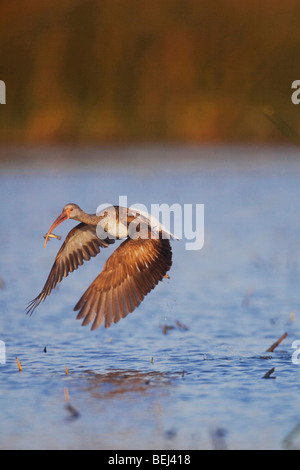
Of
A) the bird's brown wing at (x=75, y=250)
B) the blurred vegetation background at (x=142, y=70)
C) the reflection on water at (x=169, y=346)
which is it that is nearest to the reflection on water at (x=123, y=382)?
the reflection on water at (x=169, y=346)

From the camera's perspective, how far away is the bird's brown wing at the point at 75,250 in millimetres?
8625

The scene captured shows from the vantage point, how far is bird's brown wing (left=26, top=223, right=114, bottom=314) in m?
8.62

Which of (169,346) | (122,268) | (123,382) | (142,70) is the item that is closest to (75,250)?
(122,268)

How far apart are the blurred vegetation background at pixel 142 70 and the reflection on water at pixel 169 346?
6.03 m

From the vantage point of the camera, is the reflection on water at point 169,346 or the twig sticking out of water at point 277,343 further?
the twig sticking out of water at point 277,343

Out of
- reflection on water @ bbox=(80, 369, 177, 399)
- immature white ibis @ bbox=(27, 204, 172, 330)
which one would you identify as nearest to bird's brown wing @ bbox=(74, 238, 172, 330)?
immature white ibis @ bbox=(27, 204, 172, 330)

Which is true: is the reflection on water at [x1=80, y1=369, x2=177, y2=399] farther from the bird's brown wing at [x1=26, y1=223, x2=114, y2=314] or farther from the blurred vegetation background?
the blurred vegetation background

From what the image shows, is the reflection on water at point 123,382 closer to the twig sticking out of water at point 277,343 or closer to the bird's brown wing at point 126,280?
the bird's brown wing at point 126,280

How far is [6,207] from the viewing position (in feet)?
59.2

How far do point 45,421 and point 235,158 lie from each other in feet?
58.3

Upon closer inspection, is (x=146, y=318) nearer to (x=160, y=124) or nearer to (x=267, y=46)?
(x=160, y=124)

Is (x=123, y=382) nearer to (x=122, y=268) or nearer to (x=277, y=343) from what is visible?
(x=122, y=268)

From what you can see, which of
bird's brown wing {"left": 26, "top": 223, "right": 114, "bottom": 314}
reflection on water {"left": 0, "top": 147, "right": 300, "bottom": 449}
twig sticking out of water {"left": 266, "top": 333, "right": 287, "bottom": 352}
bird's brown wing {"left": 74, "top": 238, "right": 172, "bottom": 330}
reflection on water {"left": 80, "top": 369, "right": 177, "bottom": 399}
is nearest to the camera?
reflection on water {"left": 0, "top": 147, "right": 300, "bottom": 449}

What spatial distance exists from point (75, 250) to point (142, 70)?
54.7 ft
